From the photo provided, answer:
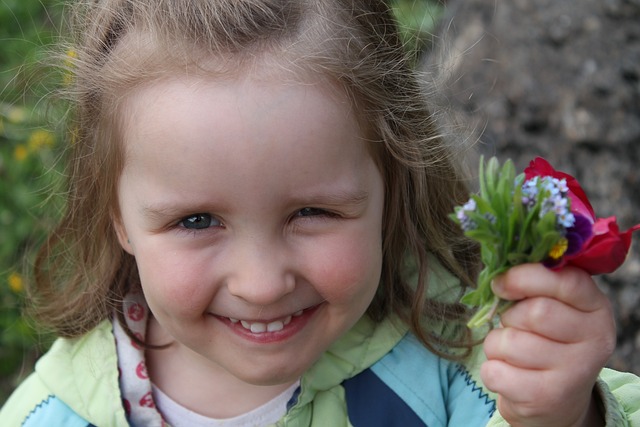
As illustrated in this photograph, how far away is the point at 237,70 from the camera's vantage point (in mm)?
1867

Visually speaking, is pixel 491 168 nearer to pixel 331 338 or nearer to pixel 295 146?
pixel 295 146

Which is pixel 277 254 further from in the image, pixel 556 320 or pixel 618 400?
pixel 618 400

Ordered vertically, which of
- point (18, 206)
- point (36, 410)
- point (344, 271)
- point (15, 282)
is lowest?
point (15, 282)

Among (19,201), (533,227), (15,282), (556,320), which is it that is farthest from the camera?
(19,201)

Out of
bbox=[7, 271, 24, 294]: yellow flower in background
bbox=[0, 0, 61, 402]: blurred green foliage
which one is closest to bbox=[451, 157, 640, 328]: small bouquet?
bbox=[0, 0, 61, 402]: blurred green foliage

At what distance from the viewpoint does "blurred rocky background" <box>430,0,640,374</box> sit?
307cm

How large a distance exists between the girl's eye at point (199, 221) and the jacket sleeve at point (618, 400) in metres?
0.69

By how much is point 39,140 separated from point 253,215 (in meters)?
2.67

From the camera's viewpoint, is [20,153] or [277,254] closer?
[277,254]

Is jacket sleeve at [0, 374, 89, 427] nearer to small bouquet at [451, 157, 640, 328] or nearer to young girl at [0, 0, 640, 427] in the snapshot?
young girl at [0, 0, 640, 427]

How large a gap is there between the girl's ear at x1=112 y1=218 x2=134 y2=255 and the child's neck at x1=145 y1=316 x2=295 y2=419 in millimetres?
308

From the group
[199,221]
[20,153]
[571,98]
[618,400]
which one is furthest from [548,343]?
[20,153]

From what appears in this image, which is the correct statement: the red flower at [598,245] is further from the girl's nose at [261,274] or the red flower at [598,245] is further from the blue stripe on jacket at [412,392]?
the blue stripe on jacket at [412,392]

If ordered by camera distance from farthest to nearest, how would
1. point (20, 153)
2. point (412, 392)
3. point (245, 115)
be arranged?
1. point (20, 153)
2. point (412, 392)
3. point (245, 115)
